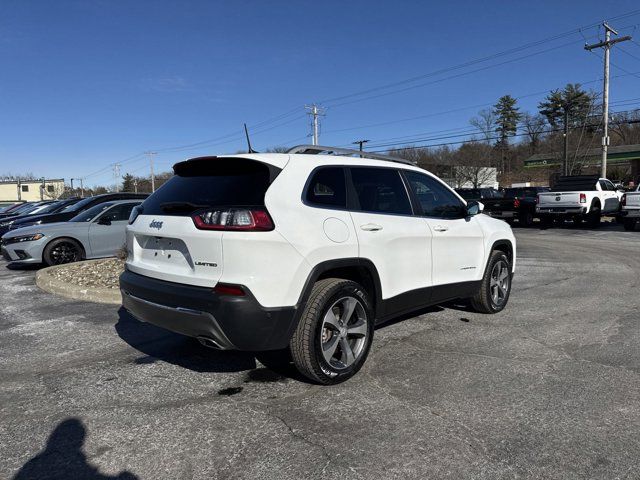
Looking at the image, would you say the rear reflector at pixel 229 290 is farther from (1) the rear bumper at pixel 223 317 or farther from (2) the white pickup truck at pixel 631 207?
(2) the white pickup truck at pixel 631 207

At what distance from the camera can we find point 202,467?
2654 mm

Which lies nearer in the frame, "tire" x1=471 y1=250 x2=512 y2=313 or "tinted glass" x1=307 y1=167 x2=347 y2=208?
"tinted glass" x1=307 y1=167 x2=347 y2=208

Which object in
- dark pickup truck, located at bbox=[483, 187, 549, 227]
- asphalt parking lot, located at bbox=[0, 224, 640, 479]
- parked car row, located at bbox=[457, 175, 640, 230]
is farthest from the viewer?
dark pickup truck, located at bbox=[483, 187, 549, 227]

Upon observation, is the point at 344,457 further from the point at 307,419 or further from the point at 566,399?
the point at 566,399

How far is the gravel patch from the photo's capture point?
7394mm

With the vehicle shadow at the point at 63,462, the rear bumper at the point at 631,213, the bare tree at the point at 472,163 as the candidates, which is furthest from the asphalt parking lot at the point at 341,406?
the bare tree at the point at 472,163

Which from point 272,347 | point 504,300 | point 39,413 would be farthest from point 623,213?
point 39,413

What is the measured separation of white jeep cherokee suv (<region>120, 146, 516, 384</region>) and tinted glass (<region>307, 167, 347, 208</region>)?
1cm

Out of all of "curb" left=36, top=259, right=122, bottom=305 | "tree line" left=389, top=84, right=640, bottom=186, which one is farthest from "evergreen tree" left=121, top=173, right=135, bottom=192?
"curb" left=36, top=259, right=122, bottom=305

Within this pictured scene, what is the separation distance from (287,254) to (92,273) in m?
6.01

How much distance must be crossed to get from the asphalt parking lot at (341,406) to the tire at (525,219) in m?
17.2

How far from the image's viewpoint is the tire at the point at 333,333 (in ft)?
11.4

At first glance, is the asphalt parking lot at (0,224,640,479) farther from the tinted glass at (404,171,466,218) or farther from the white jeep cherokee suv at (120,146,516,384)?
the tinted glass at (404,171,466,218)

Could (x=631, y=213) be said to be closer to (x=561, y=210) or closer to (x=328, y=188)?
(x=561, y=210)
